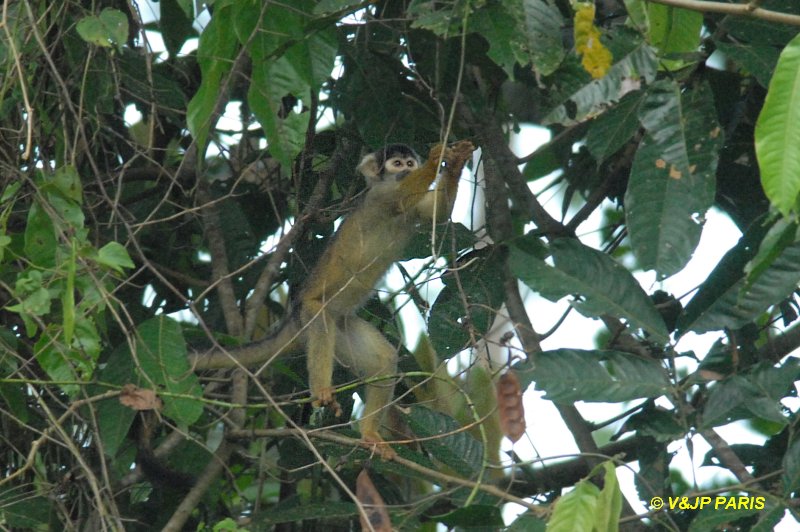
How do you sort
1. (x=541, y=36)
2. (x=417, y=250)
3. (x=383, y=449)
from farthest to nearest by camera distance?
(x=417, y=250), (x=383, y=449), (x=541, y=36)

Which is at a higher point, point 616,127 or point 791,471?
point 616,127

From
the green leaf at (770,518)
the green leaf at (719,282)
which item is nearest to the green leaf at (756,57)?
the green leaf at (719,282)

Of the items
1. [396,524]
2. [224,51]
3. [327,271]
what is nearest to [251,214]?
[327,271]

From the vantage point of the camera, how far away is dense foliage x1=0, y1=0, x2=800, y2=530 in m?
3.00

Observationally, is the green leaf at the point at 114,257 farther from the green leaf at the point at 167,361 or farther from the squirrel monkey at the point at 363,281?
the squirrel monkey at the point at 363,281

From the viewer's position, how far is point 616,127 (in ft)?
10.9

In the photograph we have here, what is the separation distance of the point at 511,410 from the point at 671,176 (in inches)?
43.0

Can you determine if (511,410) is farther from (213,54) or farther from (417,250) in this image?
(417,250)

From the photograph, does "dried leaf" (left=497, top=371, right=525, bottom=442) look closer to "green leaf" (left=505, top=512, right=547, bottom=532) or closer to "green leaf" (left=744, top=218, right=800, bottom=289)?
"green leaf" (left=505, top=512, right=547, bottom=532)

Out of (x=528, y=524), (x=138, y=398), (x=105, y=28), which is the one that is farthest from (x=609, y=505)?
(x=105, y=28)

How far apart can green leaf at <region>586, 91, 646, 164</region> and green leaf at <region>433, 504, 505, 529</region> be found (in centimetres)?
129

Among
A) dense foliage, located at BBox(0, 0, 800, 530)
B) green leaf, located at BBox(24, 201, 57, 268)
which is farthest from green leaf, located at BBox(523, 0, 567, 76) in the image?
green leaf, located at BBox(24, 201, 57, 268)

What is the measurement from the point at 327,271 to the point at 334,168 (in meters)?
0.61

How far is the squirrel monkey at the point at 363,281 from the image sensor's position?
186 inches
